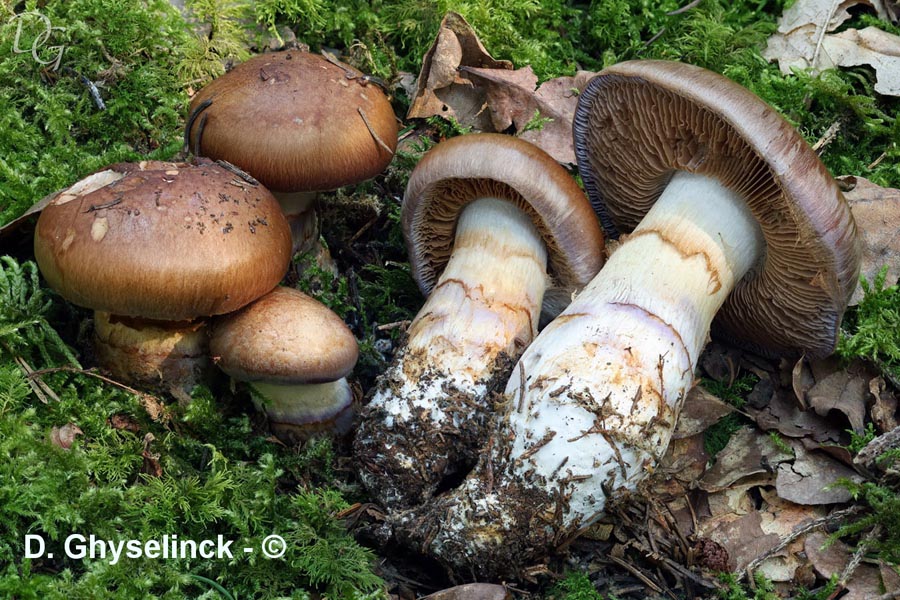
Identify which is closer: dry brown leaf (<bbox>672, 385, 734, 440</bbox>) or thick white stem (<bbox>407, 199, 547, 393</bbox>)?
thick white stem (<bbox>407, 199, 547, 393</bbox>)

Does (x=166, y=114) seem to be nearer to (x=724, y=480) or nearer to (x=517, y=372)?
(x=517, y=372)

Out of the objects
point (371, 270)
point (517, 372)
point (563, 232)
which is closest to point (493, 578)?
point (517, 372)

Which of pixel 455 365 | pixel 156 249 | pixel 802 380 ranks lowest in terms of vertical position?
pixel 802 380

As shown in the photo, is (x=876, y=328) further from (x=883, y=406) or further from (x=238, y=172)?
(x=238, y=172)

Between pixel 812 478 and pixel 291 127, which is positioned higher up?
pixel 291 127

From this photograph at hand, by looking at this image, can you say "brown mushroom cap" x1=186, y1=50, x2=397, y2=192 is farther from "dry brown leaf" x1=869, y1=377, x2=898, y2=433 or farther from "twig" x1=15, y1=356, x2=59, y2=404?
"dry brown leaf" x1=869, y1=377, x2=898, y2=433

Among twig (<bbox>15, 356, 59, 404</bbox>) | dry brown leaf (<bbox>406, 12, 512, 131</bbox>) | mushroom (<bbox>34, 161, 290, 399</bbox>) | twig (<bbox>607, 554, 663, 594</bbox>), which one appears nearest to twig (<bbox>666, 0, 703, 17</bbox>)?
dry brown leaf (<bbox>406, 12, 512, 131</bbox>)

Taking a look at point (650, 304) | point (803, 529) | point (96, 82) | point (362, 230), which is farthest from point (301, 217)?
point (803, 529)
